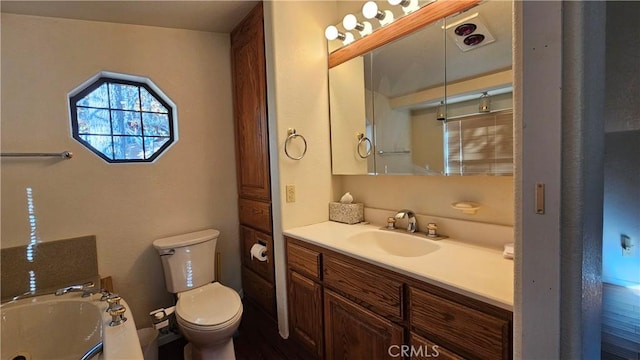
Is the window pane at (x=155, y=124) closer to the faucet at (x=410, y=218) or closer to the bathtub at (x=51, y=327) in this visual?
the bathtub at (x=51, y=327)

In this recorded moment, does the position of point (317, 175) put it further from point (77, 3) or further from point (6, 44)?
point (6, 44)

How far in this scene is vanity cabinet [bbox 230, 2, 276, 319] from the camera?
2.03 meters

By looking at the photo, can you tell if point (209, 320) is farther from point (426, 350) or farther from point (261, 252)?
point (426, 350)

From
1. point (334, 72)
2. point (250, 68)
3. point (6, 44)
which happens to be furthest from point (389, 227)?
point (6, 44)

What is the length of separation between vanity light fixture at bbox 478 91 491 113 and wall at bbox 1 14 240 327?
1.91m

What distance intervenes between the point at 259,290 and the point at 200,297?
0.48 m

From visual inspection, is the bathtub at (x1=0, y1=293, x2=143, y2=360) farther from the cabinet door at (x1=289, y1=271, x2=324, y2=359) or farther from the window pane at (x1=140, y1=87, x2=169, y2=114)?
the window pane at (x1=140, y1=87, x2=169, y2=114)

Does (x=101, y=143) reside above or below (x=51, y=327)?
above

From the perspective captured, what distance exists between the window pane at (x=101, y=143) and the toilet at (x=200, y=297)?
0.75 m

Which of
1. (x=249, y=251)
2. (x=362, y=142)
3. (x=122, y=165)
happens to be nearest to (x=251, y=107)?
(x=362, y=142)

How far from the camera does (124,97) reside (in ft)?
7.04

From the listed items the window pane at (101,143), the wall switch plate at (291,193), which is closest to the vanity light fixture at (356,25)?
the wall switch plate at (291,193)

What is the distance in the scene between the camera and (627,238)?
0.64 m

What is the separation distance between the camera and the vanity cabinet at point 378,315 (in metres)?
0.93
